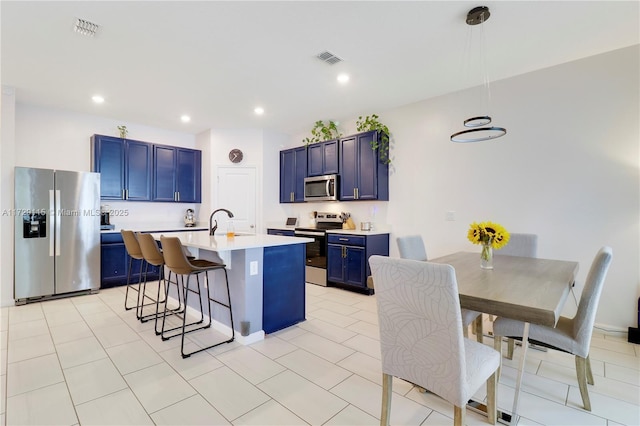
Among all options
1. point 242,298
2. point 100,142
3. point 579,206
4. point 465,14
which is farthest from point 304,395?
point 100,142

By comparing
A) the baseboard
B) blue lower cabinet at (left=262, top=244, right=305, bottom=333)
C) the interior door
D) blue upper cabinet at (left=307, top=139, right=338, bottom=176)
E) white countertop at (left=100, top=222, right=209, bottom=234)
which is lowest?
the baseboard

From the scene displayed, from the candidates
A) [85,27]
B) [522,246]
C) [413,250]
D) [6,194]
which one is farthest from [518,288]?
[6,194]

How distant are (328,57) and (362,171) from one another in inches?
78.5

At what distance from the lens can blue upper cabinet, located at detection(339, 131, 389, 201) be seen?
4.54 meters

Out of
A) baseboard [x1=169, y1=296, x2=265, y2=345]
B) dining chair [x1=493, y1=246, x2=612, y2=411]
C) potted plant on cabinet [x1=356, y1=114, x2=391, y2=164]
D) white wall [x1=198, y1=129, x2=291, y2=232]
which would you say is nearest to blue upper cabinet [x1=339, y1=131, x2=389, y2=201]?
potted plant on cabinet [x1=356, y1=114, x2=391, y2=164]

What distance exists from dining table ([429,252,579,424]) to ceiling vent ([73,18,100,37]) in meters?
3.42

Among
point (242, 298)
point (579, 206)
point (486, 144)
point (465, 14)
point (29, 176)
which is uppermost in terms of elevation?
point (465, 14)

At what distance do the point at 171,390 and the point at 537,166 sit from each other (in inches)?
158

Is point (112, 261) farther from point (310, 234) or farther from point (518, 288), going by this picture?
point (518, 288)

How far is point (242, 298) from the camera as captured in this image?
2711 millimetres

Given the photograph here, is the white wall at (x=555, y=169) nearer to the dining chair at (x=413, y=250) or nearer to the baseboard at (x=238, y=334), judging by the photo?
the dining chair at (x=413, y=250)

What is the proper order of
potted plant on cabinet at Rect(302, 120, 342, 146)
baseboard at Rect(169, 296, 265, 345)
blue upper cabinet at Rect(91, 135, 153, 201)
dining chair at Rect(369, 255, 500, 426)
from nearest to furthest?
dining chair at Rect(369, 255, 500, 426) < baseboard at Rect(169, 296, 265, 345) < blue upper cabinet at Rect(91, 135, 153, 201) < potted plant on cabinet at Rect(302, 120, 342, 146)

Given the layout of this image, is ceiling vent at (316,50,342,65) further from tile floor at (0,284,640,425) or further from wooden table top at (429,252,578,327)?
tile floor at (0,284,640,425)

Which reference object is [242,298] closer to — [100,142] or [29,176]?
[29,176]
